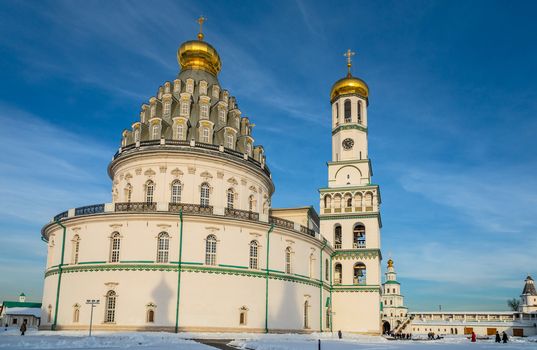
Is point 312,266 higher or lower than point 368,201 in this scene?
lower

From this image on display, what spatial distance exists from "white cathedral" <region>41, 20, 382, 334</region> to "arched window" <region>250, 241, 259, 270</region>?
0.42 feet

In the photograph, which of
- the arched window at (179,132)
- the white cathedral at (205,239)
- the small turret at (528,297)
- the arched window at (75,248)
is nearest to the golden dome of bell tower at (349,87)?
the white cathedral at (205,239)

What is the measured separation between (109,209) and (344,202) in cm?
2619

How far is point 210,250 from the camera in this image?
124ft

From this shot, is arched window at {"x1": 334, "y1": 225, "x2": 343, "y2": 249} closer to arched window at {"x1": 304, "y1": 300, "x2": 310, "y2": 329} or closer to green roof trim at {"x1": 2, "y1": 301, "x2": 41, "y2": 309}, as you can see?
arched window at {"x1": 304, "y1": 300, "x2": 310, "y2": 329}

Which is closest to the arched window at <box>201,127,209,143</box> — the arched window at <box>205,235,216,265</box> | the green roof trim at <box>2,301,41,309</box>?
the arched window at <box>205,235,216,265</box>

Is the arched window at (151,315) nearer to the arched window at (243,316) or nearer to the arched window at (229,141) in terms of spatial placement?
the arched window at (243,316)

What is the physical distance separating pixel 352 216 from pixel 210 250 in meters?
20.9

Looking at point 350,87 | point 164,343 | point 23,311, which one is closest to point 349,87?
point 350,87

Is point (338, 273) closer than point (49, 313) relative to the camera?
No

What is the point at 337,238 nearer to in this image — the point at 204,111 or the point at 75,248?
the point at 204,111

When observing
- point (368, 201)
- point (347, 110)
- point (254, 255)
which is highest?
point (347, 110)

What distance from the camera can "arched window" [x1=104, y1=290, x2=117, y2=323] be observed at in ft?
116

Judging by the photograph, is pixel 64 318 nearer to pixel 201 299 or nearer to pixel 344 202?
pixel 201 299
